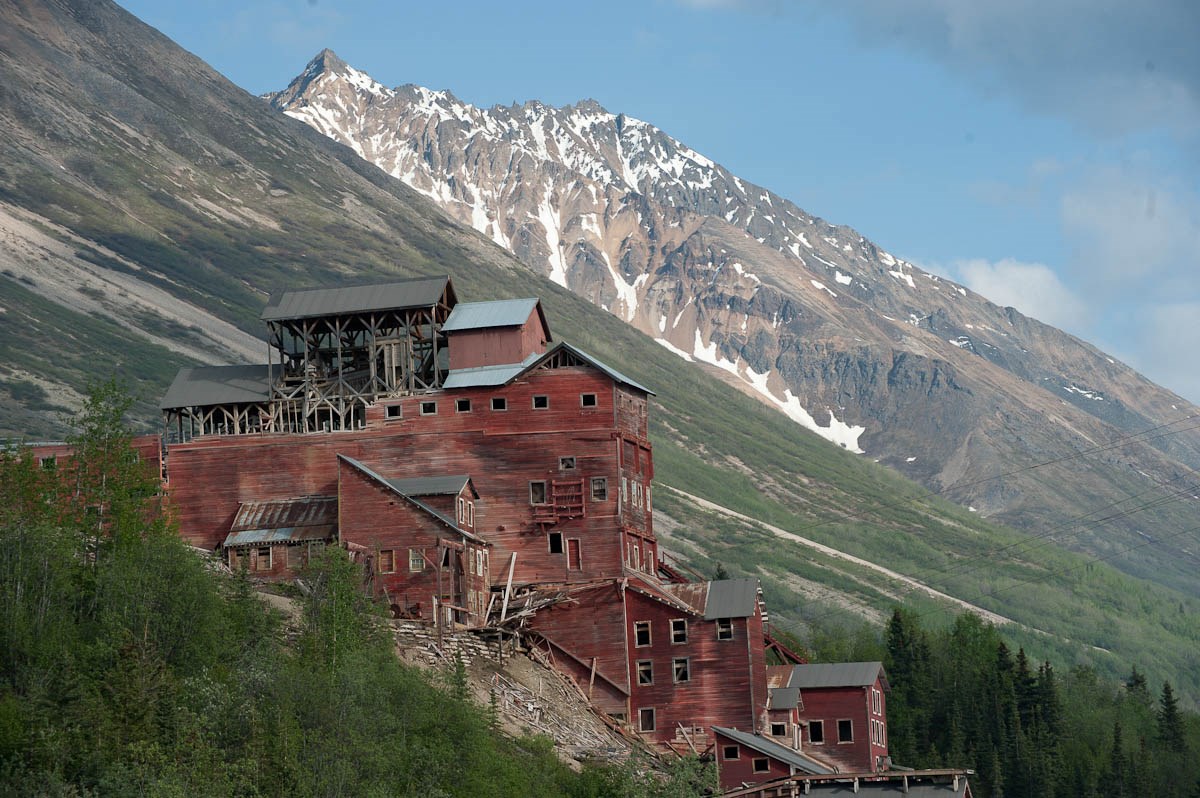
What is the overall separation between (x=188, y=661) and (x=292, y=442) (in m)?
28.1

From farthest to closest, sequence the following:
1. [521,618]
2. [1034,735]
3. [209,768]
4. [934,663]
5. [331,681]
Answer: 1. [934,663]
2. [1034,735]
3. [521,618]
4. [331,681]
5. [209,768]

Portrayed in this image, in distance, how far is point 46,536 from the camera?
226 feet

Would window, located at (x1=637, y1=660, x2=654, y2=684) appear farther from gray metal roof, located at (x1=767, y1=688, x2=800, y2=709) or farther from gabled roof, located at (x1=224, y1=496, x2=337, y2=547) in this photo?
gabled roof, located at (x1=224, y1=496, x2=337, y2=547)

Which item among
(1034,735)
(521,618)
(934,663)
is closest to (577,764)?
(521,618)

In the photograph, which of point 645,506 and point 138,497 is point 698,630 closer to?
point 645,506

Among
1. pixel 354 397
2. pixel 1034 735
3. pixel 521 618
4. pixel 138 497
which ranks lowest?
pixel 1034 735

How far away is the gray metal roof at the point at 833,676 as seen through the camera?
98.8 m

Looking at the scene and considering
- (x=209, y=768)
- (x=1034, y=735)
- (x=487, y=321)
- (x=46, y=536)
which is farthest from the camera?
(x=1034, y=735)

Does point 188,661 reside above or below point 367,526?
below

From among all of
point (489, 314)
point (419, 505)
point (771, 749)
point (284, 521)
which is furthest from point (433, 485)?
point (771, 749)

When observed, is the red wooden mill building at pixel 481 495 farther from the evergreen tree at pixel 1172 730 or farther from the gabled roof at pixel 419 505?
the evergreen tree at pixel 1172 730

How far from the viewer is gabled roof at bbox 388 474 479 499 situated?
8750 centimetres

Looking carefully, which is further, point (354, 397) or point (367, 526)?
point (354, 397)

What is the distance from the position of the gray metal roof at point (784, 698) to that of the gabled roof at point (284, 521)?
2777 cm
